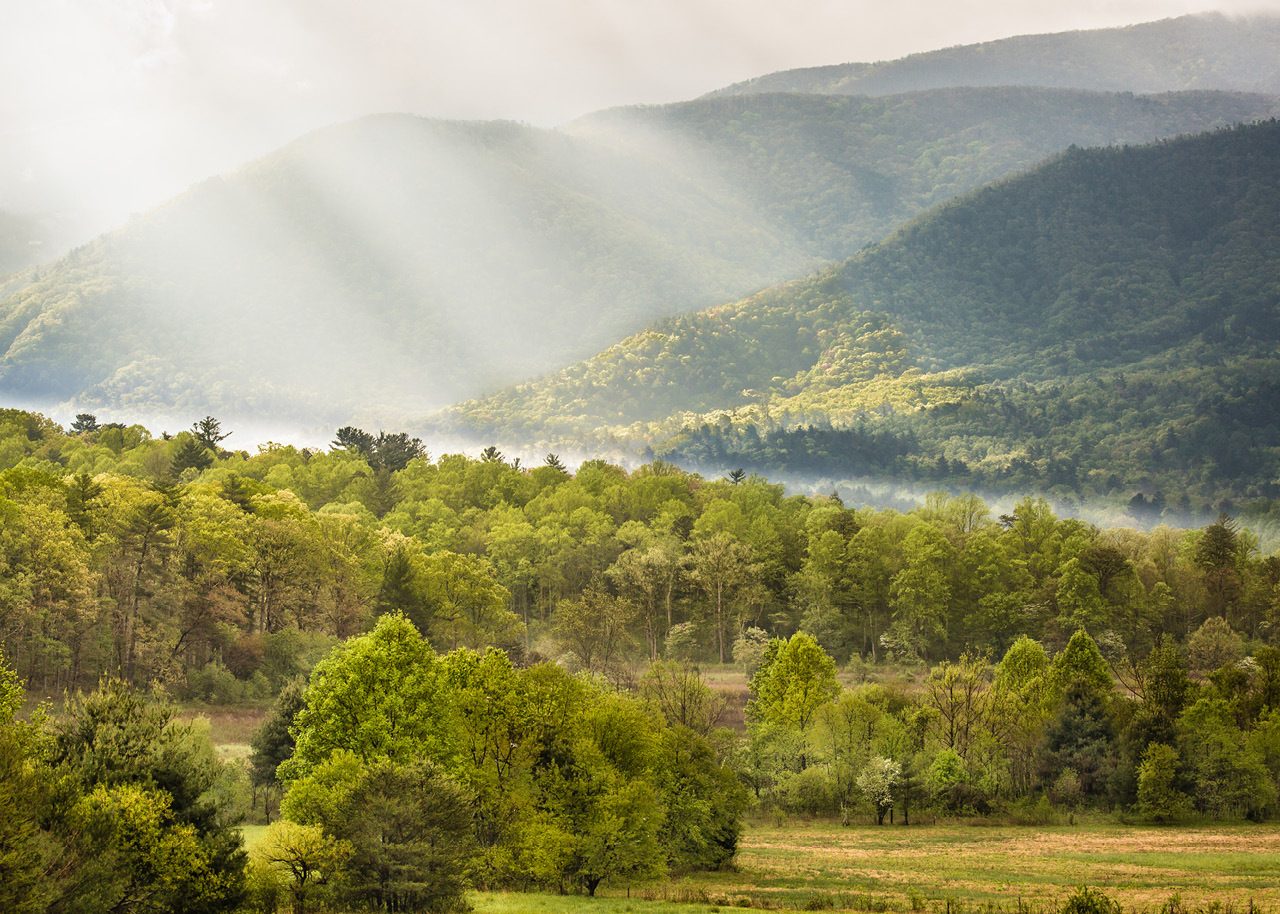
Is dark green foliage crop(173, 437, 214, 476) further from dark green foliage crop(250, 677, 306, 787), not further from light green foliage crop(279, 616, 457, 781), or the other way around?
light green foliage crop(279, 616, 457, 781)

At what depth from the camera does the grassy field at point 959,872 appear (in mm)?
55781

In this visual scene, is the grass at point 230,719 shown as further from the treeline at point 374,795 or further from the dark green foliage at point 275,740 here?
the treeline at point 374,795

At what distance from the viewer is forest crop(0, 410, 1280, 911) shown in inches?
1887

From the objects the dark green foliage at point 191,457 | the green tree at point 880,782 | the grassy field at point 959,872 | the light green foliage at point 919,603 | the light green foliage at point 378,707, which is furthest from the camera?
the dark green foliage at point 191,457

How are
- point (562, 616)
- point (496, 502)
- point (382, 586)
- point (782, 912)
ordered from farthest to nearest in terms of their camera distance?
1. point (496, 502)
2. point (562, 616)
3. point (382, 586)
4. point (782, 912)

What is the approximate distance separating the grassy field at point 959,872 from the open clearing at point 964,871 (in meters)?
0.06

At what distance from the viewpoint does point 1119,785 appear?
95062 mm

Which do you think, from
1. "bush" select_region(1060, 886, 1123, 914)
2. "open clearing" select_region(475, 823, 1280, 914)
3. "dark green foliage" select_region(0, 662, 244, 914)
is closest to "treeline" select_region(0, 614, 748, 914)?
"dark green foliage" select_region(0, 662, 244, 914)

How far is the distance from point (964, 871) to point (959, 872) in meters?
0.57

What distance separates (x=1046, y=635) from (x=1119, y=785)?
44.3 metres

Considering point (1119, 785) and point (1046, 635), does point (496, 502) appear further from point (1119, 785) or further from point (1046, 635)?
point (1119, 785)

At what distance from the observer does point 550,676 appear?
63812mm

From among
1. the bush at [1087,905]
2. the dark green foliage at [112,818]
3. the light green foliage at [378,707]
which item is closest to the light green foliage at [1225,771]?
the bush at [1087,905]

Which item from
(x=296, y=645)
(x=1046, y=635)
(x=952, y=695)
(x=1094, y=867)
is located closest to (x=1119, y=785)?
(x=952, y=695)
